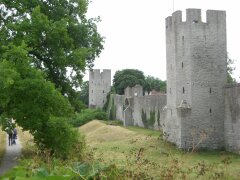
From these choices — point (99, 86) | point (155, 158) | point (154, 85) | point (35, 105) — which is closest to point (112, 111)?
point (99, 86)

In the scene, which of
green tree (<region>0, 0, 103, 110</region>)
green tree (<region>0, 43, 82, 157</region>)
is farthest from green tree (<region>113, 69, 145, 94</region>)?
green tree (<region>0, 43, 82, 157</region>)

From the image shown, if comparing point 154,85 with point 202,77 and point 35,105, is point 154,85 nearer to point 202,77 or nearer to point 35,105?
point 202,77

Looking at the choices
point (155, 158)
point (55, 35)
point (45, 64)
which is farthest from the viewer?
point (45, 64)

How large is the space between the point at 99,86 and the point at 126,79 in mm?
14836

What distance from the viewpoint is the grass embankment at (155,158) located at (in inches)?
217

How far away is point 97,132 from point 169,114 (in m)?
13.0

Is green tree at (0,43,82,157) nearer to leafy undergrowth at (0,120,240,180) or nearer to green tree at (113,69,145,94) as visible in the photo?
leafy undergrowth at (0,120,240,180)

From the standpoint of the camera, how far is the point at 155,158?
607 inches

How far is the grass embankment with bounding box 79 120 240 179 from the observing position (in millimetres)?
5511

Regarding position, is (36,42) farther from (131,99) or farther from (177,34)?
(131,99)

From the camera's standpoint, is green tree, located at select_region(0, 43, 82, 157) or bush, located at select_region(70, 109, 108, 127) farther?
bush, located at select_region(70, 109, 108, 127)

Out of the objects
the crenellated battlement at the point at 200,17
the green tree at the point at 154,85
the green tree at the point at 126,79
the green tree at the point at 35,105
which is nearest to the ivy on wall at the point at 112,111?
the green tree at the point at 126,79

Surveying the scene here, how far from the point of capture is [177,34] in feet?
89.6

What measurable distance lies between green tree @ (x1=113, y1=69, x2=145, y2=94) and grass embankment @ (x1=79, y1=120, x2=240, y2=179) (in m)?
34.9
